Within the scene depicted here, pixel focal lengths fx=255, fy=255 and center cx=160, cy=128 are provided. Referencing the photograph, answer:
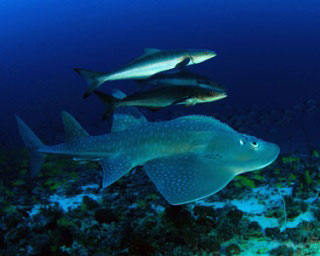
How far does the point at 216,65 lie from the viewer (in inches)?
1785

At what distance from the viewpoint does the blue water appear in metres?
42.1

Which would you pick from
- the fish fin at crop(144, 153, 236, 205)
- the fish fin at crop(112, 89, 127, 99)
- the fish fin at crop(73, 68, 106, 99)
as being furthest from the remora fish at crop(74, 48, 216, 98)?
the fish fin at crop(144, 153, 236, 205)

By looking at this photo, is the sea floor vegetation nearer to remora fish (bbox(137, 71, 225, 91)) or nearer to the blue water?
remora fish (bbox(137, 71, 225, 91))

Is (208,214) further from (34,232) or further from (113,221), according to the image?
(34,232)

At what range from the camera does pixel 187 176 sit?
2.10 m

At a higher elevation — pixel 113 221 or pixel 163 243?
pixel 163 243

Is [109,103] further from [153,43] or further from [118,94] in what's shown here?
[153,43]

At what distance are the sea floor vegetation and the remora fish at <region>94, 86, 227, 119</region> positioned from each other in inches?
61.5

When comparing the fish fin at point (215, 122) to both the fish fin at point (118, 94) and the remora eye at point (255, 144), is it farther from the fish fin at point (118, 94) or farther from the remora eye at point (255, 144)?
the fish fin at point (118, 94)

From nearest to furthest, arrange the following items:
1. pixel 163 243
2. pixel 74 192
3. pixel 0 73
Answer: pixel 163 243 → pixel 74 192 → pixel 0 73

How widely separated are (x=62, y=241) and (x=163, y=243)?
4.44ft

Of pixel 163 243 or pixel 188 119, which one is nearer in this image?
pixel 188 119

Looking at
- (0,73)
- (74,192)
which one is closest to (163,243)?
(74,192)

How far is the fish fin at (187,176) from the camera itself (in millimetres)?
1932
